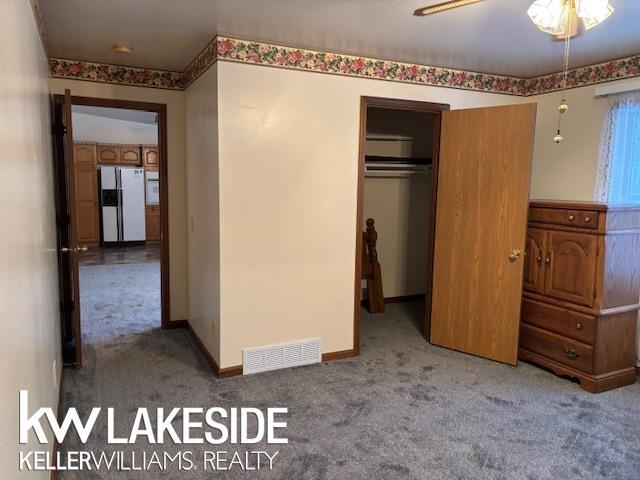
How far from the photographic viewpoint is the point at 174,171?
4.19 metres

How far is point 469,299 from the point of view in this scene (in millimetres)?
3766

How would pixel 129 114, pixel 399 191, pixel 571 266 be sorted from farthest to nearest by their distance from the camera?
pixel 129 114
pixel 399 191
pixel 571 266

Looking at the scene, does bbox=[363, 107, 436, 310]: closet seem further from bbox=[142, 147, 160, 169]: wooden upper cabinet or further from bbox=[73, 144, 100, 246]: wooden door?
bbox=[73, 144, 100, 246]: wooden door

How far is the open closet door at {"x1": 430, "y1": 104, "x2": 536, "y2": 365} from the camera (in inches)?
137

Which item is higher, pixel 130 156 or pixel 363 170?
pixel 130 156

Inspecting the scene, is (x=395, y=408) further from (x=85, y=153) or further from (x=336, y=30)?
(x=85, y=153)

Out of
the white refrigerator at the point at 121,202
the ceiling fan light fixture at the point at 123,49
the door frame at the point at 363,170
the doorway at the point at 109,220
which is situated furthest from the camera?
the white refrigerator at the point at 121,202

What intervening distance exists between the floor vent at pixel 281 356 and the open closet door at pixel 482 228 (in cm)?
112

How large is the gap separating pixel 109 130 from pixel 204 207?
681cm

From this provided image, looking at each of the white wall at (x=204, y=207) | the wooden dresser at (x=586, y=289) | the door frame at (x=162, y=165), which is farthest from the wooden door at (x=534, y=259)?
the door frame at (x=162, y=165)

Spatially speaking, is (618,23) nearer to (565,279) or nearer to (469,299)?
(565,279)

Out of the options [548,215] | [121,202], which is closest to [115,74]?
[548,215]

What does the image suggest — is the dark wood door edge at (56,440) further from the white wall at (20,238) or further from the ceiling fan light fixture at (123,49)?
the ceiling fan light fixture at (123,49)

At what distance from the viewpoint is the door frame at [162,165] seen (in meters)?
3.84
